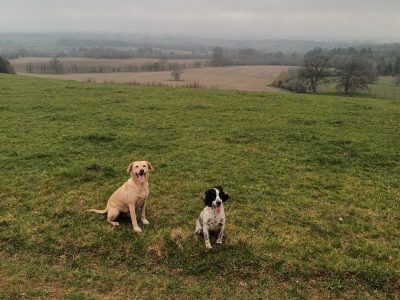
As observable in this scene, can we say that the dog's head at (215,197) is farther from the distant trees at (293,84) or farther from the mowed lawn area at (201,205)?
the distant trees at (293,84)

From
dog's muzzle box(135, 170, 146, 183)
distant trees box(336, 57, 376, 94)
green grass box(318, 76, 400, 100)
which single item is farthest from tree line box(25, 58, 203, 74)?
dog's muzzle box(135, 170, 146, 183)

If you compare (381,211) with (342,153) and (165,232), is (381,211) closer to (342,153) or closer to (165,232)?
(342,153)

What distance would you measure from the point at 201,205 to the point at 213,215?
6.95 ft

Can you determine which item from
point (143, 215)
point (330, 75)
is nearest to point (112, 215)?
point (143, 215)

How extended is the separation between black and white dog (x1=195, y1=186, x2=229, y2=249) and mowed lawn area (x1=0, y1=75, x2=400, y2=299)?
31 cm

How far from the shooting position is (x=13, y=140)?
15.1 m

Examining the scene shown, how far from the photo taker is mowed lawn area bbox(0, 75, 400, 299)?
7086 millimetres

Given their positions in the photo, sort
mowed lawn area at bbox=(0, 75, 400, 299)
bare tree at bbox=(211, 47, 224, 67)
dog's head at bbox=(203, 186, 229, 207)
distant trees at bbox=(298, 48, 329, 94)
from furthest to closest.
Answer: bare tree at bbox=(211, 47, 224, 67) → distant trees at bbox=(298, 48, 329, 94) → dog's head at bbox=(203, 186, 229, 207) → mowed lawn area at bbox=(0, 75, 400, 299)

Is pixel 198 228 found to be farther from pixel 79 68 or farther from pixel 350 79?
pixel 79 68

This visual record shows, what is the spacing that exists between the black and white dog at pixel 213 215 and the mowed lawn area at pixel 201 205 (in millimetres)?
309

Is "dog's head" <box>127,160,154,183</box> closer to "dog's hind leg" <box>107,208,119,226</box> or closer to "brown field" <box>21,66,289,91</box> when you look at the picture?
"dog's hind leg" <box>107,208,119,226</box>

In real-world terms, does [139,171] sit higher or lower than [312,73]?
higher

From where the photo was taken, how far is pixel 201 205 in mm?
9914

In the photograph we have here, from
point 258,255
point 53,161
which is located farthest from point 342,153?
point 53,161
